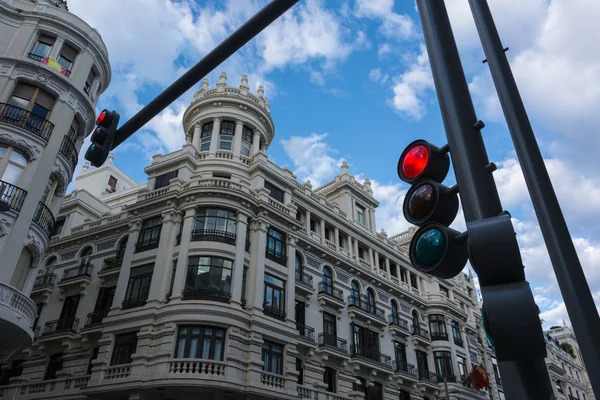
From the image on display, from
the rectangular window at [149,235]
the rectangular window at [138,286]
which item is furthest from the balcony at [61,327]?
the rectangular window at [149,235]

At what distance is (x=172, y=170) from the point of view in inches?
1227

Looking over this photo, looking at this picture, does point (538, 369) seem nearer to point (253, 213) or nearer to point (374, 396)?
point (253, 213)

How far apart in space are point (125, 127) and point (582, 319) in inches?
246

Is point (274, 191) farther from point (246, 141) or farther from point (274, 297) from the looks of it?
point (274, 297)

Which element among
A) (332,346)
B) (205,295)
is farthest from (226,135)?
(332,346)

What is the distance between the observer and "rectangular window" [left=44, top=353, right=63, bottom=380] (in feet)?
93.6

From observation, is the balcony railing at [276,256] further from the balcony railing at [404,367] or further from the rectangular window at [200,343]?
the balcony railing at [404,367]

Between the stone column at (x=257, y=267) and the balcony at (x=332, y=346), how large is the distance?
228 inches

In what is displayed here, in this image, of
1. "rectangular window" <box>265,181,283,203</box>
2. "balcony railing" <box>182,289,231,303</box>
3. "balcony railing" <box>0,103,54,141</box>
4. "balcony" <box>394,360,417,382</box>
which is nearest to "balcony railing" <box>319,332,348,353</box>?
"balcony" <box>394,360,417,382</box>

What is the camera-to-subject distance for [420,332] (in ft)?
128

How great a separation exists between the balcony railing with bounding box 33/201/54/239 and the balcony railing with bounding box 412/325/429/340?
28217mm

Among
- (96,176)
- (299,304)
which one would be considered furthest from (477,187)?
(96,176)

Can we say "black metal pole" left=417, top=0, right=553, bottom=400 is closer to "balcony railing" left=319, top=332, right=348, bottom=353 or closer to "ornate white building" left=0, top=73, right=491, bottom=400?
"ornate white building" left=0, top=73, right=491, bottom=400

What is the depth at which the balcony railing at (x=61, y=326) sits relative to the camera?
95.0 ft
